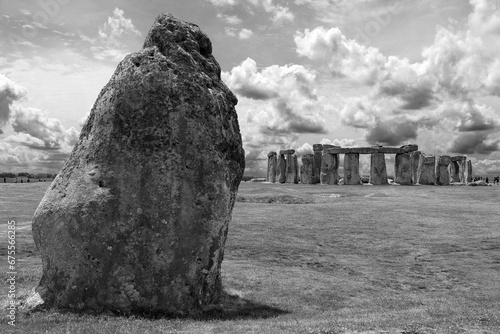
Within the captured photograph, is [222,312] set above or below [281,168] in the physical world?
below

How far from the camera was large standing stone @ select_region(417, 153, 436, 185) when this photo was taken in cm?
5800

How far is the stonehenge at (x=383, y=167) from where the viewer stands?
58.6 metres

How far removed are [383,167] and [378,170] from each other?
73 cm

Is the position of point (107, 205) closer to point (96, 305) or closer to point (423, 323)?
point (96, 305)

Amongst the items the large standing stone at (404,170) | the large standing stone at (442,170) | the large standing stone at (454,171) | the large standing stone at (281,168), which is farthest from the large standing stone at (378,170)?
the large standing stone at (281,168)

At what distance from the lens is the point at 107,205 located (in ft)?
30.6

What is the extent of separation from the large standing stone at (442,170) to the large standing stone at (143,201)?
179 ft

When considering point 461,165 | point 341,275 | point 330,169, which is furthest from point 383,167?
point 341,275

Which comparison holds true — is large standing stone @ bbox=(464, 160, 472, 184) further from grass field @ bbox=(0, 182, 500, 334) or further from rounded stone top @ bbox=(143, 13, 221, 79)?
rounded stone top @ bbox=(143, 13, 221, 79)

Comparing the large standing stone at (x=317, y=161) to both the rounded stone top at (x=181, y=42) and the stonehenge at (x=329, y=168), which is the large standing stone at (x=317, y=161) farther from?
the rounded stone top at (x=181, y=42)

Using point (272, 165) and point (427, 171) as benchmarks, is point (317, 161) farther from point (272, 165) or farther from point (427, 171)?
point (427, 171)

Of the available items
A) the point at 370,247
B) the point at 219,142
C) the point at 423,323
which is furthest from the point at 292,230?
the point at 423,323

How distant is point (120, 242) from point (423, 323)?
222 inches

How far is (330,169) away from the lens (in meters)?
62.8
